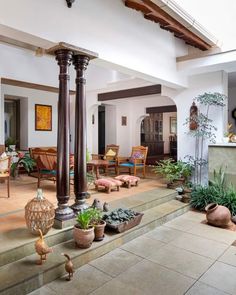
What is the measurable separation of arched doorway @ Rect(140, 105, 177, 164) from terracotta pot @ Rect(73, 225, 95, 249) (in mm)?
7177

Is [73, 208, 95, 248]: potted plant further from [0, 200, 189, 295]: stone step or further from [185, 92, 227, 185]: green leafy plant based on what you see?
[185, 92, 227, 185]: green leafy plant

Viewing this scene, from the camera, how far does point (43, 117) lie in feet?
25.8

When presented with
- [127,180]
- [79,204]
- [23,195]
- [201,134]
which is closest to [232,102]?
[201,134]

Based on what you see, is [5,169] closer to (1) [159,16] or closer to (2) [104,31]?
(2) [104,31]

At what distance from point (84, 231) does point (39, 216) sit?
503 mm

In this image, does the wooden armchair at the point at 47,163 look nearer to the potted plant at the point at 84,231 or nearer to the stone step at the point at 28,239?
the stone step at the point at 28,239

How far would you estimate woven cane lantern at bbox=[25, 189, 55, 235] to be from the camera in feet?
8.52

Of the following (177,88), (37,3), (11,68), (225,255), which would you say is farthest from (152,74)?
(11,68)

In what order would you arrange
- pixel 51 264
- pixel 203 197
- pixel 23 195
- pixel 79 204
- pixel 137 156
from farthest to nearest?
pixel 137 156
pixel 203 197
pixel 23 195
pixel 79 204
pixel 51 264

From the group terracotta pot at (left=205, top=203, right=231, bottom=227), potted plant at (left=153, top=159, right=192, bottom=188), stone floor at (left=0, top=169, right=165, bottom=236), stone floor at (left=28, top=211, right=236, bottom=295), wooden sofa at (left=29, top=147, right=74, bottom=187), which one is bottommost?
stone floor at (left=28, top=211, right=236, bottom=295)

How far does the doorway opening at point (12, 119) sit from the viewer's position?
25.8ft

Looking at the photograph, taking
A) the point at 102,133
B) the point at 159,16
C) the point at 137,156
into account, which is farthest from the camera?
the point at 102,133

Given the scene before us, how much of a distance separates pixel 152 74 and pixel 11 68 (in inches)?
133

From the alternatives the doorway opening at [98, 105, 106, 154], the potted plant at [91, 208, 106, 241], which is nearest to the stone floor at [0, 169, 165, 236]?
the potted plant at [91, 208, 106, 241]
